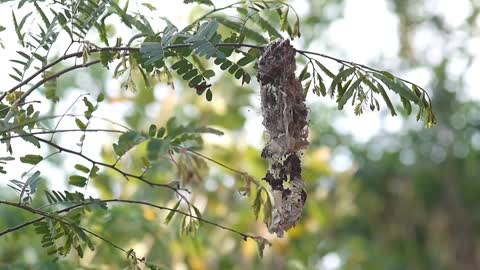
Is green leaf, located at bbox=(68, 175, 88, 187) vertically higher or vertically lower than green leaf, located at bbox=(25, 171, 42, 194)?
higher

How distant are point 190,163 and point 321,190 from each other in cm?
161

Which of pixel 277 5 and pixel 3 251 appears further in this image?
pixel 3 251

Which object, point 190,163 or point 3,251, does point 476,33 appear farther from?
point 190,163

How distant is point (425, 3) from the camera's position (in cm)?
365

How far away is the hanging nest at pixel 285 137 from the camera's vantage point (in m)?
0.73

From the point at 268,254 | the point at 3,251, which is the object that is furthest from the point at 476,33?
the point at 3,251

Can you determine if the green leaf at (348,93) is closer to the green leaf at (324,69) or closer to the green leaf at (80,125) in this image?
the green leaf at (324,69)

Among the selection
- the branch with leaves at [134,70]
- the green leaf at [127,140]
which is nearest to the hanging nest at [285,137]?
the branch with leaves at [134,70]

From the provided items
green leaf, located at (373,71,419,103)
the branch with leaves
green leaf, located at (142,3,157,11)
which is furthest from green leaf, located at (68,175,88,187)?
green leaf, located at (373,71,419,103)

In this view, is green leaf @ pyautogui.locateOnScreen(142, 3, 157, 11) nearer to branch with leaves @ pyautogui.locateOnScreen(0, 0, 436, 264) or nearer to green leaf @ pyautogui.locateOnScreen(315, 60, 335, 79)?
branch with leaves @ pyautogui.locateOnScreen(0, 0, 436, 264)

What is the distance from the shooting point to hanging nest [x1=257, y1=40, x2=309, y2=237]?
727mm

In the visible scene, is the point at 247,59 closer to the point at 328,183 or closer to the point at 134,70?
the point at 134,70

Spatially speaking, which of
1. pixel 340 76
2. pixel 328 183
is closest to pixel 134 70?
pixel 340 76

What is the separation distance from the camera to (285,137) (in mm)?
733
